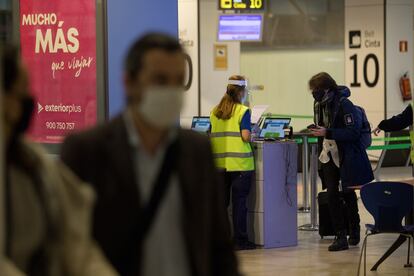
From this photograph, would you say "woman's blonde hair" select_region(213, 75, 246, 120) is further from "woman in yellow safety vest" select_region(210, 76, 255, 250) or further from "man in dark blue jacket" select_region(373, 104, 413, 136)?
"man in dark blue jacket" select_region(373, 104, 413, 136)

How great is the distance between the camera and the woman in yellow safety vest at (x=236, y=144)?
10.4m

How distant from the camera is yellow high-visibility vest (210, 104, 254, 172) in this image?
34.2ft

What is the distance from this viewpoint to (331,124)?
10430 millimetres

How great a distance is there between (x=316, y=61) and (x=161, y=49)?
1926cm

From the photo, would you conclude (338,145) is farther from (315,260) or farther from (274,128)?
(315,260)

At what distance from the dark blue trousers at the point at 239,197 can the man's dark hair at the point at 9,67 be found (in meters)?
8.03

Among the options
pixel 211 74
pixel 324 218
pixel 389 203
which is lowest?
pixel 324 218

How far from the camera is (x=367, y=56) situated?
19.2 m

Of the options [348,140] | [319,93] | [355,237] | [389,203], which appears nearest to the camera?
[389,203]

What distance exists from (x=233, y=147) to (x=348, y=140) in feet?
3.80

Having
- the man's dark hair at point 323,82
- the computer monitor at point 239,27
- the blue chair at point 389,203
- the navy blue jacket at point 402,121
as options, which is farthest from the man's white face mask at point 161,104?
the computer monitor at point 239,27

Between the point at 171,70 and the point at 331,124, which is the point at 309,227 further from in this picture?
the point at 171,70

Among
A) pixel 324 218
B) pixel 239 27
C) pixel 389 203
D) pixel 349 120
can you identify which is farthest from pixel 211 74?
pixel 389 203

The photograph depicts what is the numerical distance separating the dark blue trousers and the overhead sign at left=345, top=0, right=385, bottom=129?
29.5ft
